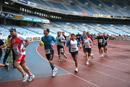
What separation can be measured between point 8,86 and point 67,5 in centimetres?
5487

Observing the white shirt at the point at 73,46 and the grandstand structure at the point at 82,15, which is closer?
the white shirt at the point at 73,46

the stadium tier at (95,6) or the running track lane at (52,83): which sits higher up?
the stadium tier at (95,6)

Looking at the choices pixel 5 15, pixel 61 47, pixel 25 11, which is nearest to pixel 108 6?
pixel 25 11

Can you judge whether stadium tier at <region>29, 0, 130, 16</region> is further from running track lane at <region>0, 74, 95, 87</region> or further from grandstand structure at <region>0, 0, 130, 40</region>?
running track lane at <region>0, 74, 95, 87</region>

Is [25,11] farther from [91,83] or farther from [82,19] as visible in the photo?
[91,83]

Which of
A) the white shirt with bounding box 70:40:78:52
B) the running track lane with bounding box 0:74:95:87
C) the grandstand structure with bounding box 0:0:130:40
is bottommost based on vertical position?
the running track lane with bounding box 0:74:95:87

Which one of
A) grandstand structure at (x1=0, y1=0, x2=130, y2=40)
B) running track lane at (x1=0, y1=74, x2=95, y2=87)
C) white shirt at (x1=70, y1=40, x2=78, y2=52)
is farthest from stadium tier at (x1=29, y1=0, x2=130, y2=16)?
running track lane at (x1=0, y1=74, x2=95, y2=87)

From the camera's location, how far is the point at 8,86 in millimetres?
5320

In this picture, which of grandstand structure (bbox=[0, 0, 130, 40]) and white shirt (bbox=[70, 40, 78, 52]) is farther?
grandstand structure (bbox=[0, 0, 130, 40])

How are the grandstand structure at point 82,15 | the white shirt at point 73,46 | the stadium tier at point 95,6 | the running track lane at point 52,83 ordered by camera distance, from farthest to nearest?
the stadium tier at point 95,6 → the grandstand structure at point 82,15 → the white shirt at point 73,46 → the running track lane at point 52,83

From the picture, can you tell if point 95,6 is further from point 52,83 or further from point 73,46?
point 52,83

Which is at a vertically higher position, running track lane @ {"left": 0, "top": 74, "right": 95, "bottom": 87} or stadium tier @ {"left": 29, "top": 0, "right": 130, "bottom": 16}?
stadium tier @ {"left": 29, "top": 0, "right": 130, "bottom": 16}

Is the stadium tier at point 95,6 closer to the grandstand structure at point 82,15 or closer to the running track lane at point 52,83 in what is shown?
the grandstand structure at point 82,15

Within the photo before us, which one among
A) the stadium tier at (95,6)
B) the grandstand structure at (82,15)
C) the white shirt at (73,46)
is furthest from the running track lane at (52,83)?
the stadium tier at (95,6)
